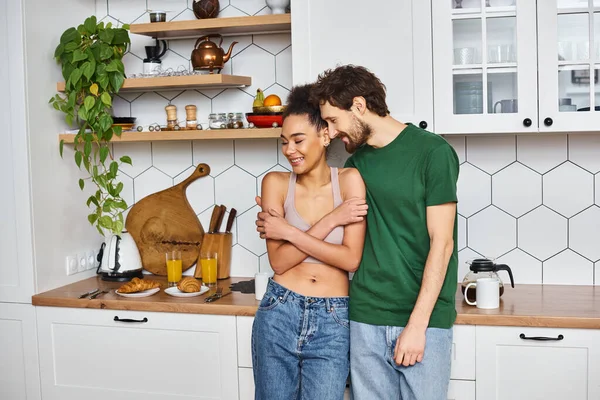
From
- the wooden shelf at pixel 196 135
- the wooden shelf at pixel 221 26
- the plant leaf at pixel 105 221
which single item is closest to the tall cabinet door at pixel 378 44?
the wooden shelf at pixel 221 26

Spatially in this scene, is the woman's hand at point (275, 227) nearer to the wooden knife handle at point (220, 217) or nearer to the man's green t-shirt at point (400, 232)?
the man's green t-shirt at point (400, 232)

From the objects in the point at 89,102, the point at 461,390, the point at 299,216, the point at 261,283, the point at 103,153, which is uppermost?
the point at 89,102

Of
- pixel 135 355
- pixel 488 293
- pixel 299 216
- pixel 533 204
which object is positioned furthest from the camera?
pixel 533 204

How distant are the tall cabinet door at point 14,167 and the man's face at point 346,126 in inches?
57.9

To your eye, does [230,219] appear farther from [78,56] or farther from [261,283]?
[78,56]

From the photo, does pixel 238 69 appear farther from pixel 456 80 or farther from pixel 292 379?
pixel 292 379

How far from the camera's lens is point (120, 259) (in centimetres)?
337

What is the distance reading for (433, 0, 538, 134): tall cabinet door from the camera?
107 inches

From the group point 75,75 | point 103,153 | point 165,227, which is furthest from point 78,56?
point 165,227

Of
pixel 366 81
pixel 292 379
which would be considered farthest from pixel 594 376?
pixel 366 81

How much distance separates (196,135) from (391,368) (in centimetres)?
140

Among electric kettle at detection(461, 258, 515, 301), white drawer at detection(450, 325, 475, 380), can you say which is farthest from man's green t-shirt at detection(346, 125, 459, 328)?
electric kettle at detection(461, 258, 515, 301)

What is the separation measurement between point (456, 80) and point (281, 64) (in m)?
0.86

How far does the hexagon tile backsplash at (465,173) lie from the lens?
10.1 feet
